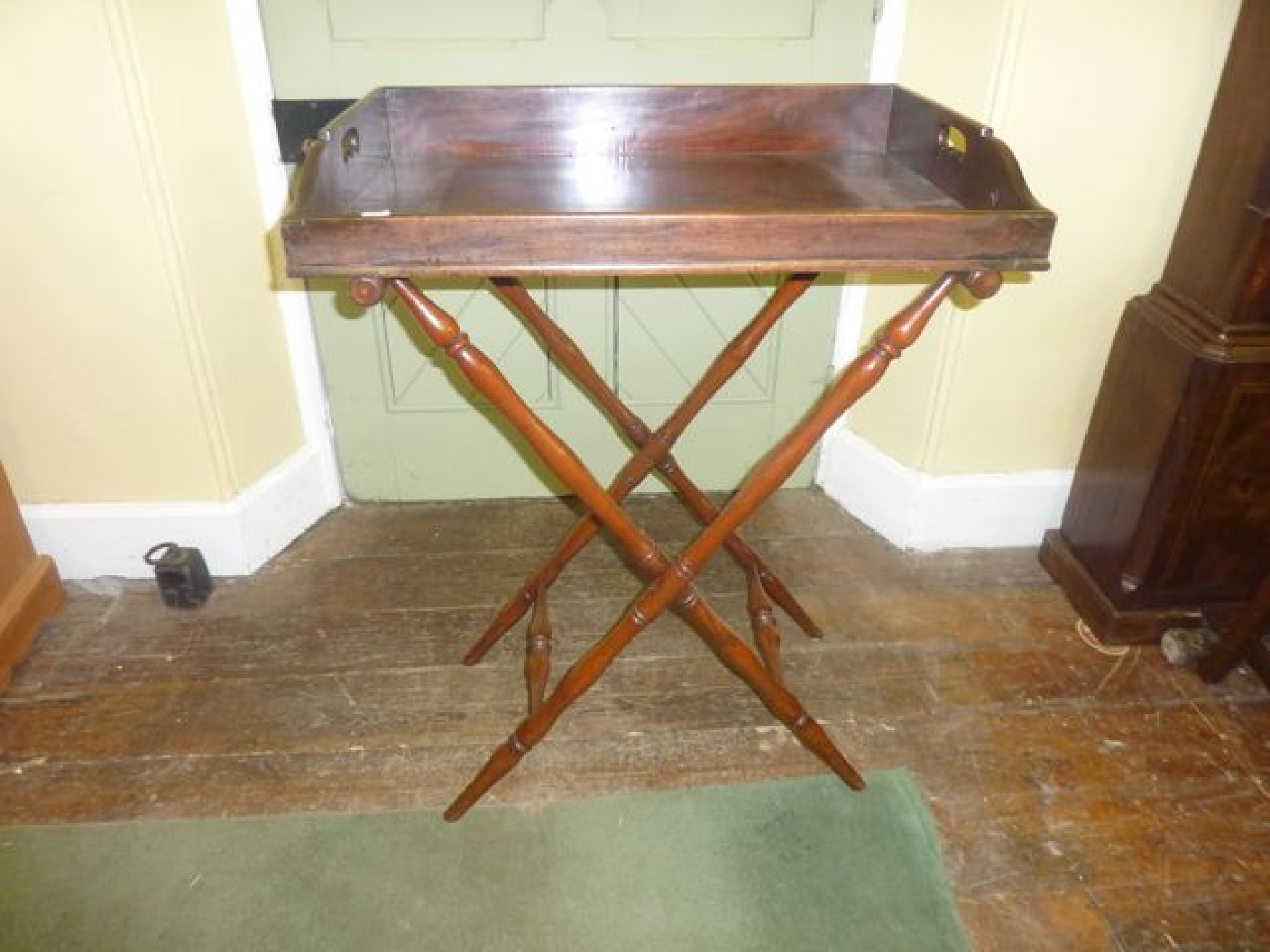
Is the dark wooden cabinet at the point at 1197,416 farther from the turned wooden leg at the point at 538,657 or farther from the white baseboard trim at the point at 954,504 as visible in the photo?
the turned wooden leg at the point at 538,657

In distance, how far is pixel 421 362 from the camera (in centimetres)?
238

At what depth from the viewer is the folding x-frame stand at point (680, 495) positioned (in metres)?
1.28

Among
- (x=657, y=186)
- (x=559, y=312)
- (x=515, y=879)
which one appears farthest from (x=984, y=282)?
(x=559, y=312)

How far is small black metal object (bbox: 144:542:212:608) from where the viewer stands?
6.95 ft

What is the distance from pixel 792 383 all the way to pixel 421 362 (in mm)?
994

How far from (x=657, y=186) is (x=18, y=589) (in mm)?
1691

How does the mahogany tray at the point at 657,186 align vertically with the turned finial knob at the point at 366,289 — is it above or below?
above

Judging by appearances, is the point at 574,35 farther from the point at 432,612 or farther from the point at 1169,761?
the point at 1169,761

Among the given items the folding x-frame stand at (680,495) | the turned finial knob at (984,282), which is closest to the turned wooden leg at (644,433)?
the folding x-frame stand at (680,495)

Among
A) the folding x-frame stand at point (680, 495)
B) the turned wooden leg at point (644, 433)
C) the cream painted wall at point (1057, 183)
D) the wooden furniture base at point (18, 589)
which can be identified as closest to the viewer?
the folding x-frame stand at point (680, 495)

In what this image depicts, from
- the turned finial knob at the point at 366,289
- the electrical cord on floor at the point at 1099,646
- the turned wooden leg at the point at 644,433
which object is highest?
the turned finial knob at the point at 366,289

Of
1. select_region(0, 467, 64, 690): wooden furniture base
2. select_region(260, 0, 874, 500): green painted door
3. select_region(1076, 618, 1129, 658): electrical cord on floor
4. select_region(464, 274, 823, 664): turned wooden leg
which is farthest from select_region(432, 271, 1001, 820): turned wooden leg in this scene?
select_region(0, 467, 64, 690): wooden furniture base

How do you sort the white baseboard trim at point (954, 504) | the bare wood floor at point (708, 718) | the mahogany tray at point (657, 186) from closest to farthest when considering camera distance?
the mahogany tray at point (657, 186) < the bare wood floor at point (708, 718) < the white baseboard trim at point (954, 504)

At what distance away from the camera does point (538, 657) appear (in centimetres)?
178
